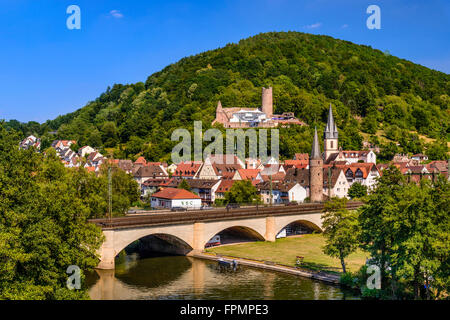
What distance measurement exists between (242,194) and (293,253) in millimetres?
24295

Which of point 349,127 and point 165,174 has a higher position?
point 349,127

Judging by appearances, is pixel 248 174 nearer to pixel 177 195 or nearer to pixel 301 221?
pixel 177 195

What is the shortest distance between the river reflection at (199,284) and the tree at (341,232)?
10.6 ft

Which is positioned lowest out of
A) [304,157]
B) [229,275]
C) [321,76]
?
[229,275]

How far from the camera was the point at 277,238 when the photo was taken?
59.1 metres

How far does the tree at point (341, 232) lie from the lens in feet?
128

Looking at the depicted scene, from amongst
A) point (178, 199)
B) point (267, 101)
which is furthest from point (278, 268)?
point (267, 101)

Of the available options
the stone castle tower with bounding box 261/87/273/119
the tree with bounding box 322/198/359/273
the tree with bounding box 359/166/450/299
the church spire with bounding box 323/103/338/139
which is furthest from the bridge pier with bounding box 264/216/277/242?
the stone castle tower with bounding box 261/87/273/119

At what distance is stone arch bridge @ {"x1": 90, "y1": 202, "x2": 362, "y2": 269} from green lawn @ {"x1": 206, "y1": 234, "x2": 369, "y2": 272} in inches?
75.5

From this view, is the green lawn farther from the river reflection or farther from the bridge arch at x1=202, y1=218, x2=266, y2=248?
the river reflection

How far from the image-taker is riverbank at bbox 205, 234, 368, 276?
43.5 meters

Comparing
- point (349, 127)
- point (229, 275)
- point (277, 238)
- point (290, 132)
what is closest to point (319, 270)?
point (229, 275)

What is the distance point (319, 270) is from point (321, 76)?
164775 millimetres

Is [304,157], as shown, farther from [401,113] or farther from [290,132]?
[401,113]
